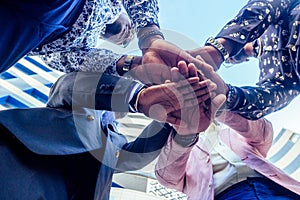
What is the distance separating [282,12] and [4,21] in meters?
0.80

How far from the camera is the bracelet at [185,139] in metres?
0.82

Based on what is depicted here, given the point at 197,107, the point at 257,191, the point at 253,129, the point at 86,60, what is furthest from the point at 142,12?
the point at 257,191

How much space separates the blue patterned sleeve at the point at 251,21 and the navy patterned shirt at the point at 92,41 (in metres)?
0.22

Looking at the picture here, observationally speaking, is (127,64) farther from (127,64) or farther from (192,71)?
(192,71)

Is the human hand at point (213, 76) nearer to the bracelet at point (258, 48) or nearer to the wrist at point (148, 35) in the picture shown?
the wrist at point (148, 35)

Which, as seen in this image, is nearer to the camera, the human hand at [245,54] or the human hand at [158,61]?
the human hand at [158,61]

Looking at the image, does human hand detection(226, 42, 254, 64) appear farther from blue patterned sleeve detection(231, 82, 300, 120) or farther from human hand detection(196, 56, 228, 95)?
human hand detection(196, 56, 228, 95)

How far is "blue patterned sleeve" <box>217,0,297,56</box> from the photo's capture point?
2.83 feet

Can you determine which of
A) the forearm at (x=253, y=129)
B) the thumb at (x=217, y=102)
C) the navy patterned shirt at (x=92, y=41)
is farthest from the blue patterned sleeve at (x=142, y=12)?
the forearm at (x=253, y=129)

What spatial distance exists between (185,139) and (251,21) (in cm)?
39

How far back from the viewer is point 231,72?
1.09 metres

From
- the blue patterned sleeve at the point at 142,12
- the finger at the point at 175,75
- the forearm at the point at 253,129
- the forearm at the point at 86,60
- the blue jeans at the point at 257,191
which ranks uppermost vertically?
the blue patterned sleeve at the point at 142,12

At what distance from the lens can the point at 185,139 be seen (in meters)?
0.83

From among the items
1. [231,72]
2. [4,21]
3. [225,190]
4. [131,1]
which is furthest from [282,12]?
[4,21]
